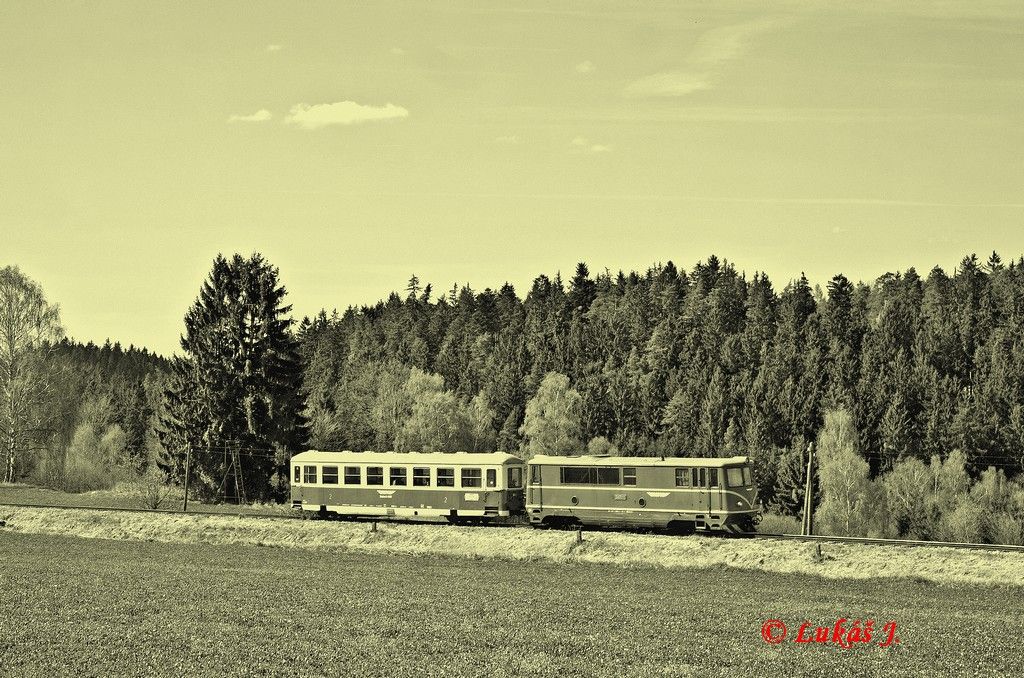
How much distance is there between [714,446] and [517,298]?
92.0m

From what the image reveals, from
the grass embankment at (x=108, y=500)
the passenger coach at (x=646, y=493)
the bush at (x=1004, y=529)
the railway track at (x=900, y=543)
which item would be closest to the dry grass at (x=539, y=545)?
the railway track at (x=900, y=543)

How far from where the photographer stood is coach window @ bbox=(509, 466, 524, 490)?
50.7m

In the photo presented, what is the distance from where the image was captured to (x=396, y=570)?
40875mm

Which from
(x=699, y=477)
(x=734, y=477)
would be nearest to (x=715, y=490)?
(x=699, y=477)

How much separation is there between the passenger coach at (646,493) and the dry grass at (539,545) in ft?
6.52

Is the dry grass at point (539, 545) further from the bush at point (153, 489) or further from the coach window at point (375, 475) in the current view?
the bush at point (153, 489)

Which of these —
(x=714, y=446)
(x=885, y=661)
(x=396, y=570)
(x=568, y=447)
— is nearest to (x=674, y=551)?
(x=396, y=570)

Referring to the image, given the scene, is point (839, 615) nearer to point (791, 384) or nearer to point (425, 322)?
point (791, 384)

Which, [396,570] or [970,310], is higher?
[970,310]

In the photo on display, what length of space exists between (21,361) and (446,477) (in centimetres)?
4407

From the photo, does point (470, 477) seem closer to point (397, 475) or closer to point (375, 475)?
point (397, 475)

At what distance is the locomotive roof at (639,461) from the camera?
149ft

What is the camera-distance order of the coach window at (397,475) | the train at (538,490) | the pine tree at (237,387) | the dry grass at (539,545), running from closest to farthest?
1. the dry grass at (539,545)
2. the train at (538,490)
3. the coach window at (397,475)
4. the pine tree at (237,387)
